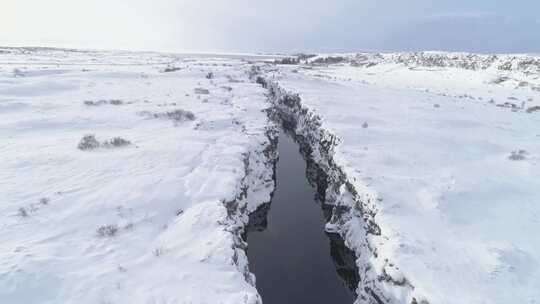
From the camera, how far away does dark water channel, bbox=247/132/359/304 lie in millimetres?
12445

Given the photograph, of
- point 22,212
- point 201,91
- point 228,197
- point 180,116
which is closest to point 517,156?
point 228,197

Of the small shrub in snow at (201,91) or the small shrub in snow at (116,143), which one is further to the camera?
the small shrub in snow at (201,91)

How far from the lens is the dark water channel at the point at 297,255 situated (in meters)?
12.4

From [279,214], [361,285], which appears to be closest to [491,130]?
[279,214]

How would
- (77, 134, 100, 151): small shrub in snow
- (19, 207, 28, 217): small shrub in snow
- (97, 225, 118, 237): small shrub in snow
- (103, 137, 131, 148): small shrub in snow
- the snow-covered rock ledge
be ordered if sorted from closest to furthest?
the snow-covered rock ledge
(97, 225, 118, 237): small shrub in snow
(19, 207, 28, 217): small shrub in snow
(77, 134, 100, 151): small shrub in snow
(103, 137, 131, 148): small shrub in snow

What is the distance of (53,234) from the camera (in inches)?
383

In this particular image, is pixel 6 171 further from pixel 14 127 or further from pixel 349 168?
pixel 349 168

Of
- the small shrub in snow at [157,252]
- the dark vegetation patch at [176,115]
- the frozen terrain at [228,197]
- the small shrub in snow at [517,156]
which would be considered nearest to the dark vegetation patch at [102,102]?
the frozen terrain at [228,197]

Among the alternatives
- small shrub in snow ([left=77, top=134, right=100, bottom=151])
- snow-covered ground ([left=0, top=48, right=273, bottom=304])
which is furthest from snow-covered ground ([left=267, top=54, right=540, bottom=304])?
small shrub in snow ([left=77, top=134, right=100, bottom=151])

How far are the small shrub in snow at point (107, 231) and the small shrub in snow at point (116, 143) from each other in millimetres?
7392

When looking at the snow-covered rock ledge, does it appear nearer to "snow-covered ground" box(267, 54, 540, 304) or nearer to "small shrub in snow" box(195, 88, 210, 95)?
"snow-covered ground" box(267, 54, 540, 304)

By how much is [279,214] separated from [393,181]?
229 inches

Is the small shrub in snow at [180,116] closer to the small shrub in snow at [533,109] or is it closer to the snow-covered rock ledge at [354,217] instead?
the snow-covered rock ledge at [354,217]

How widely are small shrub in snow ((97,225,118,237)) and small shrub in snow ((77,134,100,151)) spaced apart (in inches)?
283
